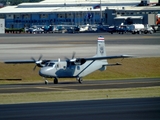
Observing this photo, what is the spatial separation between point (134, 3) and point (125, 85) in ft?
530

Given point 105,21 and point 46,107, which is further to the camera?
point 105,21

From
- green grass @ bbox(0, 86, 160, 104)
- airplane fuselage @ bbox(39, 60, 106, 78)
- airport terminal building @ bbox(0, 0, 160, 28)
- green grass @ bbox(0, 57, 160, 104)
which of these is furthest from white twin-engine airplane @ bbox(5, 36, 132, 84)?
airport terminal building @ bbox(0, 0, 160, 28)

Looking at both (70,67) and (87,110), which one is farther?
(70,67)

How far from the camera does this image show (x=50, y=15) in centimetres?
18825

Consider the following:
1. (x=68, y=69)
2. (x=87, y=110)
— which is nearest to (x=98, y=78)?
(x=68, y=69)

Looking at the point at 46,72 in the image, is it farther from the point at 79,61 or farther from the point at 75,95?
the point at 75,95

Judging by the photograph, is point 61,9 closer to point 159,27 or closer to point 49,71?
point 159,27

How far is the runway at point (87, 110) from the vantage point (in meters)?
20.7

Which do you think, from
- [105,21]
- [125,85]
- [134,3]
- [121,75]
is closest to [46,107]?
[125,85]

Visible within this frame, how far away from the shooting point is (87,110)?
22.5 m

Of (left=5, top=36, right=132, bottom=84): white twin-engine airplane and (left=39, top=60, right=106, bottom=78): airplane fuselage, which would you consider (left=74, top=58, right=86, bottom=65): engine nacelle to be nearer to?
(left=5, top=36, right=132, bottom=84): white twin-engine airplane

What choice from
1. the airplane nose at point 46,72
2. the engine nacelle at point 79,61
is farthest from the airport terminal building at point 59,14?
the airplane nose at point 46,72

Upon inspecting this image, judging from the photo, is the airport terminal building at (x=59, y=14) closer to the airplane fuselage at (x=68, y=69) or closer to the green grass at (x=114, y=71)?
the green grass at (x=114, y=71)

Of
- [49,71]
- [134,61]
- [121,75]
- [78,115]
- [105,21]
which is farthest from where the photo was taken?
[105,21]
